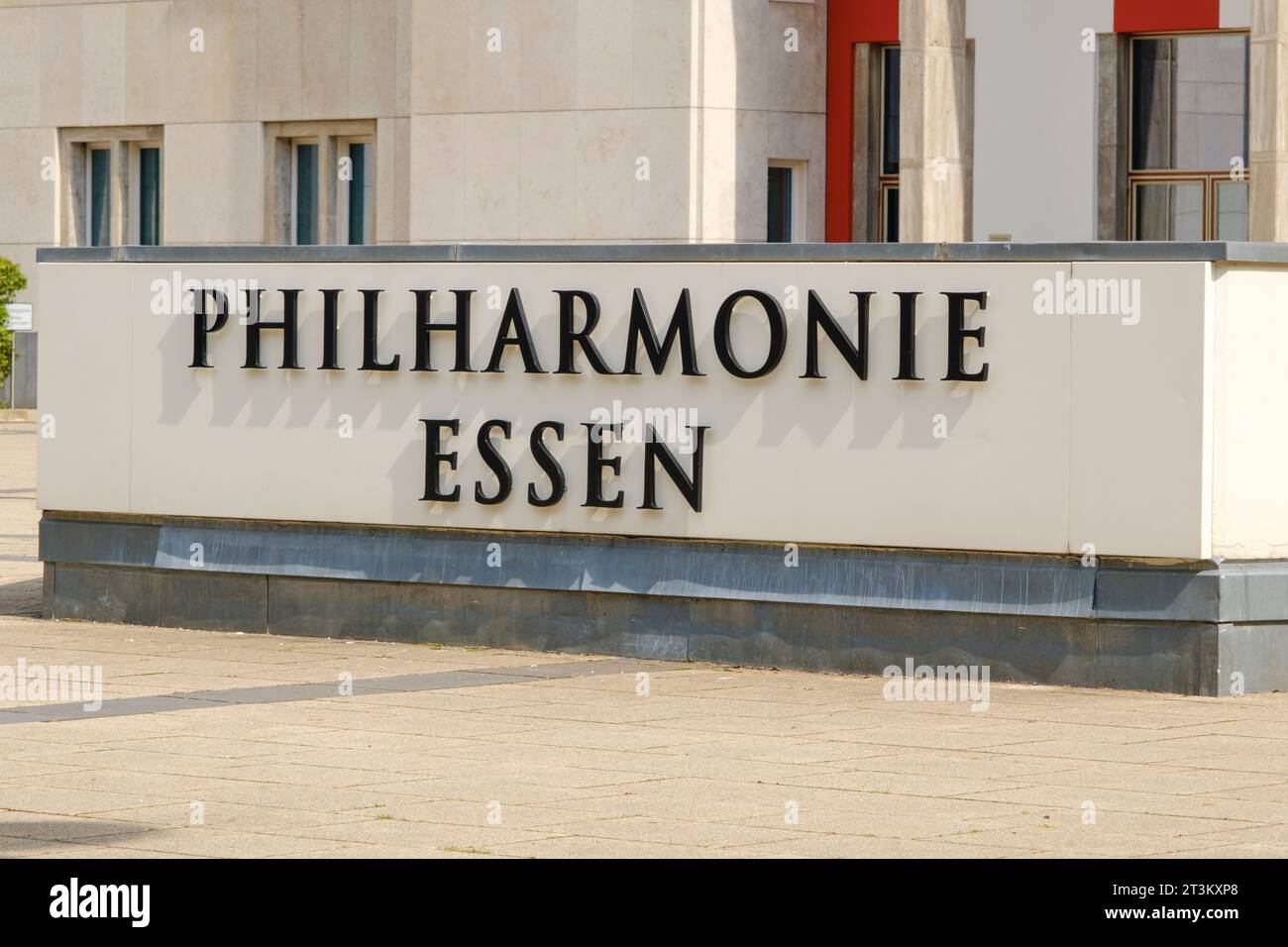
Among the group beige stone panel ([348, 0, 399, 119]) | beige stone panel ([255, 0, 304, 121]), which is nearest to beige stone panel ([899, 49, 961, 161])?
beige stone panel ([348, 0, 399, 119])

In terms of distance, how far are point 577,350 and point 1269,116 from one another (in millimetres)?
20279

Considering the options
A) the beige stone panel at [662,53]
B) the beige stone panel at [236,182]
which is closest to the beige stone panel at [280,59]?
the beige stone panel at [236,182]

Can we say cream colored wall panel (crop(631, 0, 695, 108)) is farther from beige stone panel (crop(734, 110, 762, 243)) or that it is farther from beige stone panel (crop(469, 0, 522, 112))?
beige stone panel (crop(469, 0, 522, 112))

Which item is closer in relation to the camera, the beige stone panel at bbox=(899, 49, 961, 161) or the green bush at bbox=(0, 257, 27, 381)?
the beige stone panel at bbox=(899, 49, 961, 161)

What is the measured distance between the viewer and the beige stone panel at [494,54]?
35.8 m

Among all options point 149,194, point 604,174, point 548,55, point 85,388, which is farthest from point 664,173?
point 85,388

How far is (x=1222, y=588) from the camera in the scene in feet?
39.7

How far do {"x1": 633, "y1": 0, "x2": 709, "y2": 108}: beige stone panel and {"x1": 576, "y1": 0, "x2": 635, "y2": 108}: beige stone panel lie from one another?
4.7 inches

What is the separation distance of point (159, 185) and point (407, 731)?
32.9 meters

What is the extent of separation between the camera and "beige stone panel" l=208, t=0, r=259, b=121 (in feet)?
132

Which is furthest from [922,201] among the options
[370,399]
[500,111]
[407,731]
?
[407,731]

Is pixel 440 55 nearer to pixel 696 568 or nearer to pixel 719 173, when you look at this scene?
pixel 719 173

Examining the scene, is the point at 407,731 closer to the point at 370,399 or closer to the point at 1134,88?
the point at 370,399

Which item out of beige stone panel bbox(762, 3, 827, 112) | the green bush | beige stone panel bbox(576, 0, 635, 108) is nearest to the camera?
beige stone panel bbox(576, 0, 635, 108)
